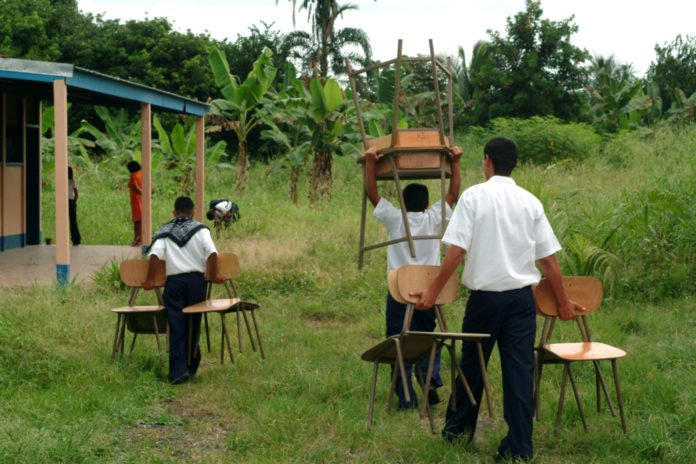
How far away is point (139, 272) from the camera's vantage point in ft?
26.6

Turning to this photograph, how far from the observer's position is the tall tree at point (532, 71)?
1228 inches

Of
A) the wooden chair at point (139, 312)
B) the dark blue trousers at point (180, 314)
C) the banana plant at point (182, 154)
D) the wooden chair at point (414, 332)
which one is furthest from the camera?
the banana plant at point (182, 154)

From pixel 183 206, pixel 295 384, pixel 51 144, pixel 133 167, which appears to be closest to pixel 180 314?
pixel 183 206

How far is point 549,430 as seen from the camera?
6219 mm

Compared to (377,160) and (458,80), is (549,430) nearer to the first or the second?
(377,160)

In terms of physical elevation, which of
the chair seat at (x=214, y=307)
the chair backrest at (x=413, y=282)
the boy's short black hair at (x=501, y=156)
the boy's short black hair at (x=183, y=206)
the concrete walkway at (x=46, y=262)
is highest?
the boy's short black hair at (x=501, y=156)

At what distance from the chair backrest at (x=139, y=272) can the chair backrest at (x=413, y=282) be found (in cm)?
299

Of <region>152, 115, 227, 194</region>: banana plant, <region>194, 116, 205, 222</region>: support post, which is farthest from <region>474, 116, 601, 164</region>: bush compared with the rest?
<region>194, 116, 205, 222</region>: support post

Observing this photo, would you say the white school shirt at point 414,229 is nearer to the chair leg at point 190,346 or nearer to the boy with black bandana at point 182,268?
the boy with black bandana at point 182,268

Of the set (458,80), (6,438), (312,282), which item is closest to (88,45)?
(458,80)

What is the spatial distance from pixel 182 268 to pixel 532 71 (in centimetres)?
2529

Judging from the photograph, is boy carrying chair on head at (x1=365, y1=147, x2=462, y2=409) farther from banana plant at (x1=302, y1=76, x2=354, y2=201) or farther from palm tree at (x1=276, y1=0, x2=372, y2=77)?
palm tree at (x1=276, y1=0, x2=372, y2=77)

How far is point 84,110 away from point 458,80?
45.7 ft

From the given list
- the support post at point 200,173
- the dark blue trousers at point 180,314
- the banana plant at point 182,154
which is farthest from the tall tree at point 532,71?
the dark blue trousers at point 180,314
